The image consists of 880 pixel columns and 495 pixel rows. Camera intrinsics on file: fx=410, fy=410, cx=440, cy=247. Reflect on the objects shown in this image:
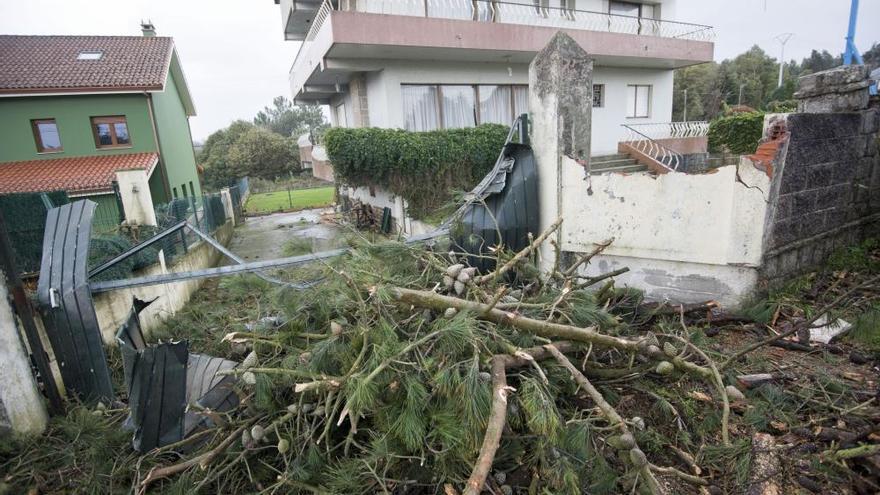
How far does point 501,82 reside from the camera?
1241 centimetres

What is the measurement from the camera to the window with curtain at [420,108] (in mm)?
11312

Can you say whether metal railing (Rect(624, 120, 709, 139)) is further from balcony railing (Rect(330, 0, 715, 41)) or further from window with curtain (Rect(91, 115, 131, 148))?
window with curtain (Rect(91, 115, 131, 148))

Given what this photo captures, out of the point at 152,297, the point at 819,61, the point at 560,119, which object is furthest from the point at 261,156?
the point at 819,61

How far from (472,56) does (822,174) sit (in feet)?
30.1

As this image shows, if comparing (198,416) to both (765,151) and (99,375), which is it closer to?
(99,375)

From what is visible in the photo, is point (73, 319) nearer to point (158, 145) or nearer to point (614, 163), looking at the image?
point (614, 163)

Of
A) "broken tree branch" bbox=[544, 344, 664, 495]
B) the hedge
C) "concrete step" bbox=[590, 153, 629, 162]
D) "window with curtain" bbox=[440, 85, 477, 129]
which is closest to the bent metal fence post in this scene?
"broken tree branch" bbox=[544, 344, 664, 495]

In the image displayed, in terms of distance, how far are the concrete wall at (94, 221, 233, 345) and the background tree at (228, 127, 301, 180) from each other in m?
27.6

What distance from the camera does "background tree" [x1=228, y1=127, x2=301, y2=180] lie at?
108ft

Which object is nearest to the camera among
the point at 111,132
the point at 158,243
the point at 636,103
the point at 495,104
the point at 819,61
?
the point at 158,243

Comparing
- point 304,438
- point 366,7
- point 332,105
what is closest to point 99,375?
point 304,438

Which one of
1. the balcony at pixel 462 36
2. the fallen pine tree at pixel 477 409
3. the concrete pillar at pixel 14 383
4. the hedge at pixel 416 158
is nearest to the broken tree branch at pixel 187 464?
the fallen pine tree at pixel 477 409

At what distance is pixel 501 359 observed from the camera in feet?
6.53

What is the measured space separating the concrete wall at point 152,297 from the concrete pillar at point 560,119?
135 inches
